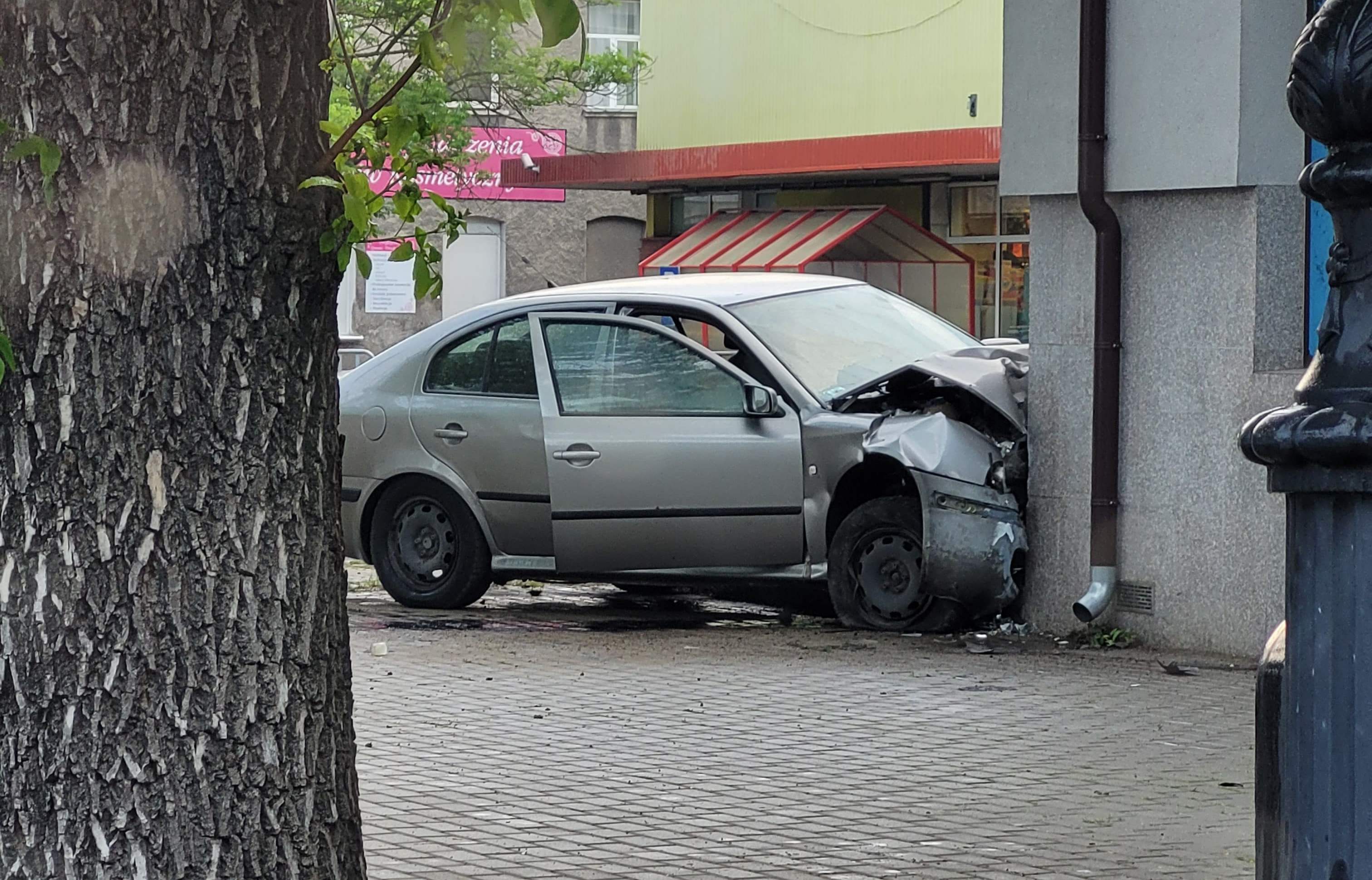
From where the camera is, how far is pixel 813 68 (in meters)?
28.1

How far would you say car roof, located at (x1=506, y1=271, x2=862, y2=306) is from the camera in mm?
10492

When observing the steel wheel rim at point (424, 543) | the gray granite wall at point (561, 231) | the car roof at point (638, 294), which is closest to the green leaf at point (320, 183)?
the car roof at point (638, 294)

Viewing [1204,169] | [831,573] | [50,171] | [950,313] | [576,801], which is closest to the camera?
[50,171]

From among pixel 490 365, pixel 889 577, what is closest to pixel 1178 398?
pixel 889 577

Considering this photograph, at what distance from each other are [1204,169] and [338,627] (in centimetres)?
623

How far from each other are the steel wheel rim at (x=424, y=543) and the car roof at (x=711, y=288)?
1205mm

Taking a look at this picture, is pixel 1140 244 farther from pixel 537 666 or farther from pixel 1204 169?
pixel 537 666

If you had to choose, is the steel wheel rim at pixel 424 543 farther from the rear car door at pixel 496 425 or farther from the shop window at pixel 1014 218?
the shop window at pixel 1014 218

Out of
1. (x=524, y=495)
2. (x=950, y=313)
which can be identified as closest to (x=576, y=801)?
(x=524, y=495)

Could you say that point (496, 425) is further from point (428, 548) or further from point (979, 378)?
point (979, 378)

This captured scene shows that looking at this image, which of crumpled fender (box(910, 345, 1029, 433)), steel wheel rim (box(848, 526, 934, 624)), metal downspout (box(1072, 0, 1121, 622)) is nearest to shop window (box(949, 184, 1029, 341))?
crumpled fender (box(910, 345, 1029, 433))

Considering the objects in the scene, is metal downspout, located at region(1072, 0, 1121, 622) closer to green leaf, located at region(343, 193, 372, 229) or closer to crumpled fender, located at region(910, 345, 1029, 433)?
crumpled fender, located at region(910, 345, 1029, 433)

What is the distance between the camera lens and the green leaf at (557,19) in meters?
2.82

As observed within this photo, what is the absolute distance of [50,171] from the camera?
3139 millimetres
